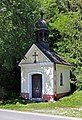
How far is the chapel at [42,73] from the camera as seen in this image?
26.3 meters

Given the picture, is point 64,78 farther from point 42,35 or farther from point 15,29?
point 15,29

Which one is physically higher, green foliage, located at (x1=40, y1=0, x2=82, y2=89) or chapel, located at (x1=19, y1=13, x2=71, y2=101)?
green foliage, located at (x1=40, y1=0, x2=82, y2=89)

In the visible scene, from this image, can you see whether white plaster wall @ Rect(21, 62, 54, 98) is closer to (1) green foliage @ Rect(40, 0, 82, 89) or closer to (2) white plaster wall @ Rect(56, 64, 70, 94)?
(2) white plaster wall @ Rect(56, 64, 70, 94)

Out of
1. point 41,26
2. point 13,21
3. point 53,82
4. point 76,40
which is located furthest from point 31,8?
point 53,82

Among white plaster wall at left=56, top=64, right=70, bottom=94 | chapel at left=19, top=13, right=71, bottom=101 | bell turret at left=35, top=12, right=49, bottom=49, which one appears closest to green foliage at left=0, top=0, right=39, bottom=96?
bell turret at left=35, top=12, right=49, bottom=49

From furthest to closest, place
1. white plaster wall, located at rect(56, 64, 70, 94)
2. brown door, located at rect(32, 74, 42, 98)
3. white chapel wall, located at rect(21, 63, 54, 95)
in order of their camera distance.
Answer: brown door, located at rect(32, 74, 42, 98)
white plaster wall, located at rect(56, 64, 70, 94)
white chapel wall, located at rect(21, 63, 54, 95)

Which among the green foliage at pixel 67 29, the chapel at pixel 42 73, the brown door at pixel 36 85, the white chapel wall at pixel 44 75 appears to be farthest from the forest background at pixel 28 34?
the brown door at pixel 36 85

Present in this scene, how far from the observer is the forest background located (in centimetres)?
2527

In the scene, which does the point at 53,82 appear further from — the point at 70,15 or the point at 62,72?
the point at 70,15

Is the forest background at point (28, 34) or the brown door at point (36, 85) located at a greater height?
the forest background at point (28, 34)

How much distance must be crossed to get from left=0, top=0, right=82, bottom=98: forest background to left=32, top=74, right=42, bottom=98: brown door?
87.8 inches

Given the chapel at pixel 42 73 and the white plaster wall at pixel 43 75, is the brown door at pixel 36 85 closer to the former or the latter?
the chapel at pixel 42 73

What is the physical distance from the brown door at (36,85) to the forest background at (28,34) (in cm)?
223

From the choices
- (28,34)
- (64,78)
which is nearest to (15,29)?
(28,34)
